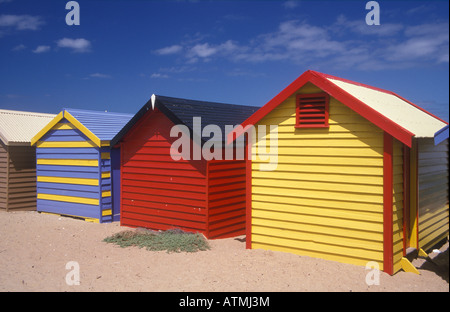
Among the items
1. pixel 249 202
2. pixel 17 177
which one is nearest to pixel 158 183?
pixel 249 202

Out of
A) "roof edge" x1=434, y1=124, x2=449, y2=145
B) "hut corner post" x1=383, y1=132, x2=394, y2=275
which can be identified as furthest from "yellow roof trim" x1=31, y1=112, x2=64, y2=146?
"roof edge" x1=434, y1=124, x2=449, y2=145

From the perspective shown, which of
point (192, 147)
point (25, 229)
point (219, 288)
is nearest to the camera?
point (219, 288)

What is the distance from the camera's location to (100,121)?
48.4ft

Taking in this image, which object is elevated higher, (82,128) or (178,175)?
(82,128)

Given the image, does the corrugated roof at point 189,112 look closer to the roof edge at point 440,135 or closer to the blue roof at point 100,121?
the blue roof at point 100,121

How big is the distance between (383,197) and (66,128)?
11.2 meters

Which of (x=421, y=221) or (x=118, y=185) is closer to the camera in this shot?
(x=421, y=221)

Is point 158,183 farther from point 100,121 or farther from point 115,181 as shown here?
point 100,121

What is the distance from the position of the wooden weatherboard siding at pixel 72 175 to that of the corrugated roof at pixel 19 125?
109cm

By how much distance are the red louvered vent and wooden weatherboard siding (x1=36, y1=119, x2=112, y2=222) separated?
7.37 meters

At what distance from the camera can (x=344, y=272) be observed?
7621 mm

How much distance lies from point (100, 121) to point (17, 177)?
447 centimetres

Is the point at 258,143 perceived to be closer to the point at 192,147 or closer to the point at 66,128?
the point at 192,147

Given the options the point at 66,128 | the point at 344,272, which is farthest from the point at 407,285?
the point at 66,128
